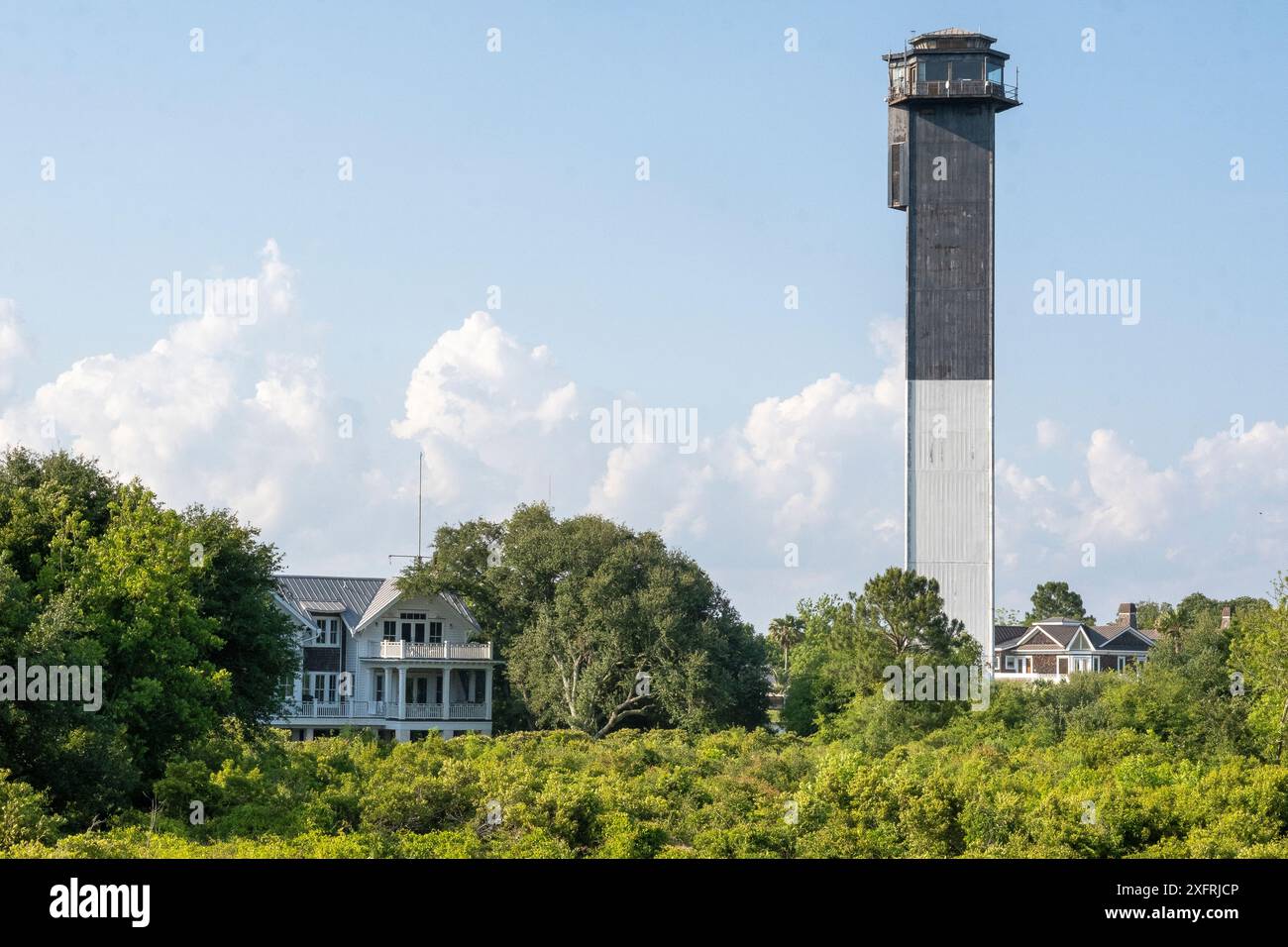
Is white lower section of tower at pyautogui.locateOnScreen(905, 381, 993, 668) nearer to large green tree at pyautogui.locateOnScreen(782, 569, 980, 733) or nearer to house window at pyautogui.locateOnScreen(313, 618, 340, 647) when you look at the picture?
large green tree at pyautogui.locateOnScreen(782, 569, 980, 733)

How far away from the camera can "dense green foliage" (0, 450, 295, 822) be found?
69.6ft

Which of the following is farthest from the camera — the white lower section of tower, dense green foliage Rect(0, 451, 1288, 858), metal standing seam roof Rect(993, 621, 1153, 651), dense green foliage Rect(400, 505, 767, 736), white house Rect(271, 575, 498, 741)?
metal standing seam roof Rect(993, 621, 1153, 651)

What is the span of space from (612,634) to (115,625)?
88.5 ft

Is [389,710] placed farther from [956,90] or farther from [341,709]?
[956,90]

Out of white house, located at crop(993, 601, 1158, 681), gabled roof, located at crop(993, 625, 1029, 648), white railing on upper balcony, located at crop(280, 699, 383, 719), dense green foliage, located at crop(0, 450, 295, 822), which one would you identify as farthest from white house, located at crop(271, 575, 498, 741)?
gabled roof, located at crop(993, 625, 1029, 648)

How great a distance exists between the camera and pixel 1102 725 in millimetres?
42969

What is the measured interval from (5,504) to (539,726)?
27.3 meters

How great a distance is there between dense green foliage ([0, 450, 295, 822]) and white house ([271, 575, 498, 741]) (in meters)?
18.8

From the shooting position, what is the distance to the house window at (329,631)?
55938 mm

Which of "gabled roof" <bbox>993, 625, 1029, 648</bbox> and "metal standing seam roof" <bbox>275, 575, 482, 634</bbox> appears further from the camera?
"gabled roof" <bbox>993, 625, 1029, 648</bbox>

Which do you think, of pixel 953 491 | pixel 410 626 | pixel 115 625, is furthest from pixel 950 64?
pixel 115 625

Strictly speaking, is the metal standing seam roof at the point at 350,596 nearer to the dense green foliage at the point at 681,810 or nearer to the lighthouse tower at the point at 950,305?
the lighthouse tower at the point at 950,305
